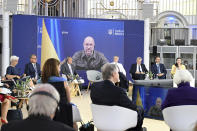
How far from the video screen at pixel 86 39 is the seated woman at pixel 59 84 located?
832 centimetres

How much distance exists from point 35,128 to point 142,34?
477 inches

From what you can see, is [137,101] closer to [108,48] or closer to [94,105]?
[94,105]

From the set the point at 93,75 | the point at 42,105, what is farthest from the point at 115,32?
the point at 42,105

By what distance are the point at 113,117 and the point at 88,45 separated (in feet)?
30.1

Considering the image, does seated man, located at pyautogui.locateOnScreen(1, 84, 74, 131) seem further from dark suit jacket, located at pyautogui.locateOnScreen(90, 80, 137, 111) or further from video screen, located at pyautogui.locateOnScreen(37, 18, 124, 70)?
video screen, located at pyautogui.locateOnScreen(37, 18, 124, 70)

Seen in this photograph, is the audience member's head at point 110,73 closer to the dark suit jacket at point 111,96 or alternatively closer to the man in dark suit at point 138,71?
the dark suit jacket at point 111,96

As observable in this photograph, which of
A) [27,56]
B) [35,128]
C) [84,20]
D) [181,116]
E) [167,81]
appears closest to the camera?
[35,128]

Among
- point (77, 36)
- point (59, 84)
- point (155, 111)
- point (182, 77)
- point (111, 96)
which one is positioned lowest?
point (155, 111)

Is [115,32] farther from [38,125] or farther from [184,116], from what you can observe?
[38,125]

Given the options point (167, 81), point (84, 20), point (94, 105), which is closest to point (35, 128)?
point (94, 105)

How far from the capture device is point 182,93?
452cm

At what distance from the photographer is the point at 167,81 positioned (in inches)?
298

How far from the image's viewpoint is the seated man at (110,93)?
4648 millimetres

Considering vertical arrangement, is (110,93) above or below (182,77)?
below
